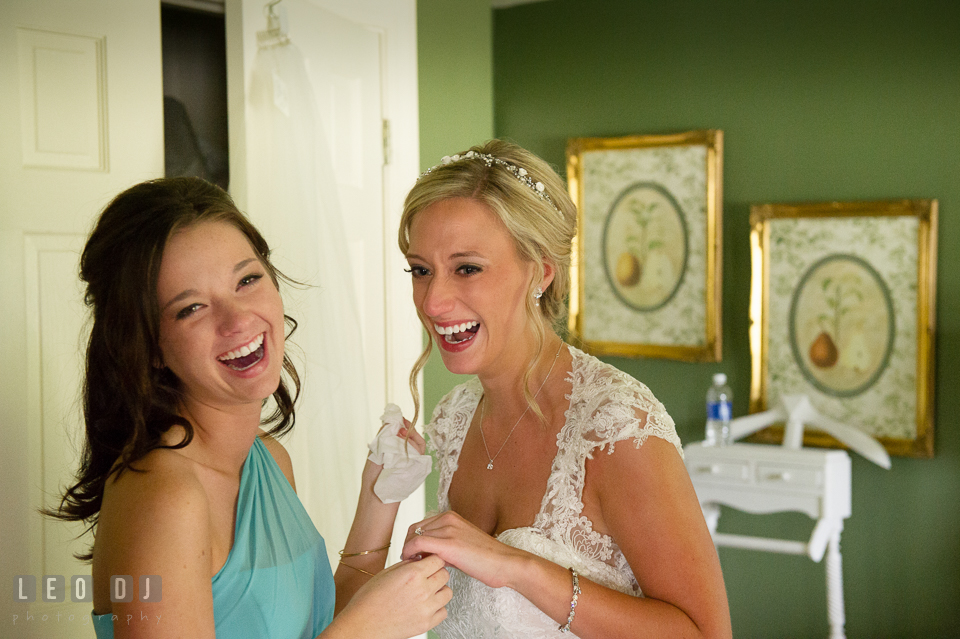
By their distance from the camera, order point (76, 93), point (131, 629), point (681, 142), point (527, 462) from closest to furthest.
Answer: point (131, 629) → point (527, 462) → point (76, 93) → point (681, 142)

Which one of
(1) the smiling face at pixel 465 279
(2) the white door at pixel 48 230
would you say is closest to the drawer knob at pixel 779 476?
(1) the smiling face at pixel 465 279

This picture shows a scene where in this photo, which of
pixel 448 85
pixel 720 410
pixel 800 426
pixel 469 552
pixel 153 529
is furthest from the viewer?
pixel 720 410

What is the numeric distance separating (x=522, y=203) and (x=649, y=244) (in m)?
2.37

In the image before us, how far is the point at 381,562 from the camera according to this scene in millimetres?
1633

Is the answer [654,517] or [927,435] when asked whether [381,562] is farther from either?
[927,435]

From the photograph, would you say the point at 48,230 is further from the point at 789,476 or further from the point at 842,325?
the point at 842,325

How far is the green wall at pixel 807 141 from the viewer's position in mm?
3223

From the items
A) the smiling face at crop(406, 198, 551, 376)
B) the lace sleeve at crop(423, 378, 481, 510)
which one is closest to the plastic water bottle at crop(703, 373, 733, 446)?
the lace sleeve at crop(423, 378, 481, 510)

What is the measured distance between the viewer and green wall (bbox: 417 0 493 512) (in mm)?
2760

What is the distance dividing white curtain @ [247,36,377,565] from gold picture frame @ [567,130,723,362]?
184 cm

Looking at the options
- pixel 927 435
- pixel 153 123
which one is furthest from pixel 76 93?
pixel 927 435

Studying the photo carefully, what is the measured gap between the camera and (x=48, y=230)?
5.66 ft

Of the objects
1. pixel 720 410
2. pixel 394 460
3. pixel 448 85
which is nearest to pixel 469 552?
pixel 394 460

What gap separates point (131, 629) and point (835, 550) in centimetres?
285
